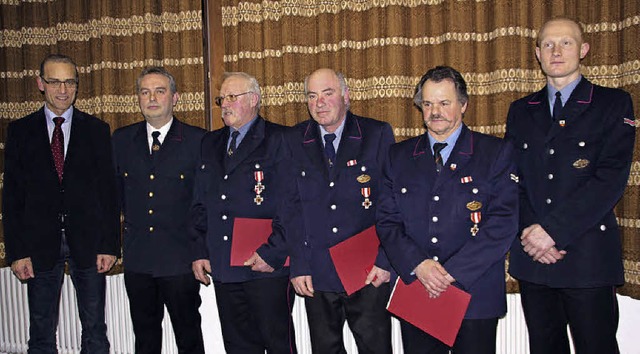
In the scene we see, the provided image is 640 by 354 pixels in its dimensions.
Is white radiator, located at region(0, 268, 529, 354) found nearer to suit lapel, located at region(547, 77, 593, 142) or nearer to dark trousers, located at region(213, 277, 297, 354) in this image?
dark trousers, located at region(213, 277, 297, 354)

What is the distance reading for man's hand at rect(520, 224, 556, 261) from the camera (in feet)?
6.79

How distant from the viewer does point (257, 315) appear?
96.7 inches

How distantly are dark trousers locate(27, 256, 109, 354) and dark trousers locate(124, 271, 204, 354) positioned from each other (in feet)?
0.82

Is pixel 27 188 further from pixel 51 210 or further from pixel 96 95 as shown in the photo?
pixel 96 95

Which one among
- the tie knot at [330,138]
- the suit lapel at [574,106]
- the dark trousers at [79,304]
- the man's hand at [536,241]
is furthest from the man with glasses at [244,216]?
the suit lapel at [574,106]

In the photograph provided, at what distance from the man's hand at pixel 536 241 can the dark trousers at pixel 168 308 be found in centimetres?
Result: 155

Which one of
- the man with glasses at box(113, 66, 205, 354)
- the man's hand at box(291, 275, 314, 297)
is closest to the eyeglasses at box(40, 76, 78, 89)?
the man with glasses at box(113, 66, 205, 354)

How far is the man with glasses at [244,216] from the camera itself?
246 centimetres

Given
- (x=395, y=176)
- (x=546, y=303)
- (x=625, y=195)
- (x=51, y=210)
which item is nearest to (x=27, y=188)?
(x=51, y=210)

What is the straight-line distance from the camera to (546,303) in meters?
2.16

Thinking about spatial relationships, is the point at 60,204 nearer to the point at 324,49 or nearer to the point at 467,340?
the point at 324,49

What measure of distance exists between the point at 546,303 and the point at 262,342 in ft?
4.05

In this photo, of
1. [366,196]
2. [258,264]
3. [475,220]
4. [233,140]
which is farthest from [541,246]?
[233,140]

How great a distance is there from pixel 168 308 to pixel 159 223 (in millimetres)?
421
